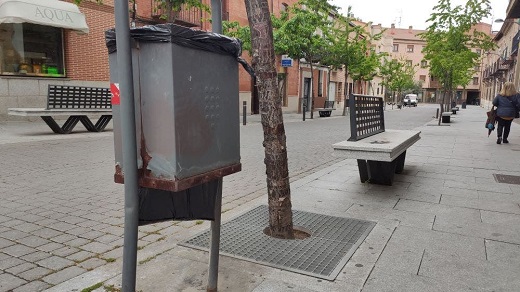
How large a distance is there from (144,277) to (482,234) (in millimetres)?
3005

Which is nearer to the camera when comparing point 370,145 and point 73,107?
point 370,145

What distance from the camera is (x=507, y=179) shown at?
6.05 meters

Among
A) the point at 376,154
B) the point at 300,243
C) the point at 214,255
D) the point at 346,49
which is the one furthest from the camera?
the point at 346,49

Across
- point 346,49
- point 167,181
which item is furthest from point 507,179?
point 346,49

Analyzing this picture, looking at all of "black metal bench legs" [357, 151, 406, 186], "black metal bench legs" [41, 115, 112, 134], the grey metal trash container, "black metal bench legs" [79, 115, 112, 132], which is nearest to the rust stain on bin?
the grey metal trash container

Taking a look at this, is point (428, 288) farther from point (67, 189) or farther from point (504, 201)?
point (67, 189)

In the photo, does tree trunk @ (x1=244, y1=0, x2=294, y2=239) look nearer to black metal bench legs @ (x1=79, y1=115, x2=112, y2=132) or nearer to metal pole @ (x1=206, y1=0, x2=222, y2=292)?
metal pole @ (x1=206, y1=0, x2=222, y2=292)

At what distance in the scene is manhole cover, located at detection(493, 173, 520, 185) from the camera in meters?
5.86

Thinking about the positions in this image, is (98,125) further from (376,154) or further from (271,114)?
(271,114)

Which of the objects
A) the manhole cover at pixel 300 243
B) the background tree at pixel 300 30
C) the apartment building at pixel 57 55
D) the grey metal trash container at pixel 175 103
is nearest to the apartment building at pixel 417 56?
the background tree at pixel 300 30

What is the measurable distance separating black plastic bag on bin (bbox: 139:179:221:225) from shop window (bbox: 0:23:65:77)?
13.3 meters

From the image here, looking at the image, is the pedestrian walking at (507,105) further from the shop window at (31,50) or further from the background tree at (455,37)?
the shop window at (31,50)

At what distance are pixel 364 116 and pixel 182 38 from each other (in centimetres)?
425

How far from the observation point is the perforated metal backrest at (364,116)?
5.08 metres
